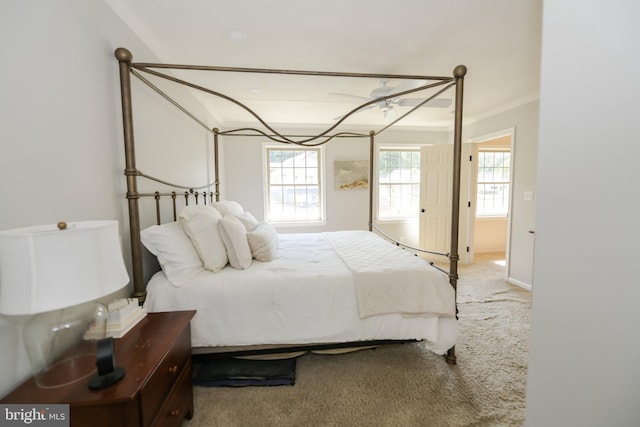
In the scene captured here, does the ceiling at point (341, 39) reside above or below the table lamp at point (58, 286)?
above

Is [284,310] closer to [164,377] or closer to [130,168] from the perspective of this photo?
[164,377]

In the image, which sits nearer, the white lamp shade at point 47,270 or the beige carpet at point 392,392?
the white lamp shade at point 47,270

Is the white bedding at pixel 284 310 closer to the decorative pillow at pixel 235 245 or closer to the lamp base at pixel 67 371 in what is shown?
the decorative pillow at pixel 235 245

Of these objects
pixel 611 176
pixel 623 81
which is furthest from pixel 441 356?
pixel 623 81

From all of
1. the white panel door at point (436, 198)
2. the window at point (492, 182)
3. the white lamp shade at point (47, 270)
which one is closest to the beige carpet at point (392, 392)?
the white lamp shade at point (47, 270)

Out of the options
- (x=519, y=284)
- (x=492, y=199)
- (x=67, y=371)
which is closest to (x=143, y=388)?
(x=67, y=371)

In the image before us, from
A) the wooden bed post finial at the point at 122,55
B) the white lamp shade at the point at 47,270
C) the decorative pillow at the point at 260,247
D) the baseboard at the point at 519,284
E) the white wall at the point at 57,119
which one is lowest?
the baseboard at the point at 519,284

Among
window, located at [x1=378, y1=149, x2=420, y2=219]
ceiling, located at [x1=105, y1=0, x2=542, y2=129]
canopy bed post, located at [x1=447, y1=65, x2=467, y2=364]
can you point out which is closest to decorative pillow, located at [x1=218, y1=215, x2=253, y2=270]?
ceiling, located at [x1=105, y1=0, x2=542, y2=129]

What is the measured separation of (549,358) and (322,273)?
125cm

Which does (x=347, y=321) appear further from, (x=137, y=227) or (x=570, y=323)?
(x=137, y=227)

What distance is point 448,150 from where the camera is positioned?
451 cm

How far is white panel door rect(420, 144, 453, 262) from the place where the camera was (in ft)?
15.0

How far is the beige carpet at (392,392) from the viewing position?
1.48 m

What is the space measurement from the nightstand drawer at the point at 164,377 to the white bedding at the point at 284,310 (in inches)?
8.9
